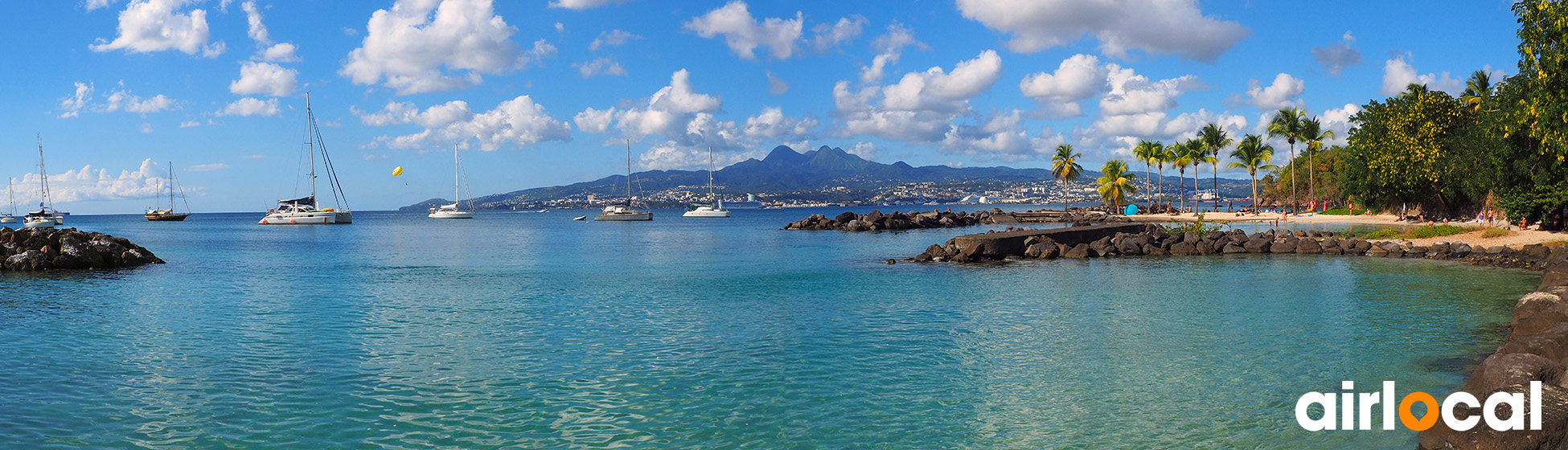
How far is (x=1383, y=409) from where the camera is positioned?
35.1ft

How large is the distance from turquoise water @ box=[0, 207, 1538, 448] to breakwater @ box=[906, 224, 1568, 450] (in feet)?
3.16

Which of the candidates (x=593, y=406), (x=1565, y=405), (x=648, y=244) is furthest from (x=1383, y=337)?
(x=648, y=244)

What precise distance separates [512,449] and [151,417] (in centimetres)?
507

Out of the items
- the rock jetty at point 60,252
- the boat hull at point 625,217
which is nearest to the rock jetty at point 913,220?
the boat hull at point 625,217

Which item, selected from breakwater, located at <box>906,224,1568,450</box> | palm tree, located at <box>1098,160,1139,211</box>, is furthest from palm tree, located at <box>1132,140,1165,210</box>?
breakwater, located at <box>906,224,1568,450</box>

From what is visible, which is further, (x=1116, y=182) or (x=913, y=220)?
(x=1116, y=182)

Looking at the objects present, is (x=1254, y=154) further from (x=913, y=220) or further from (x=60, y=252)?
(x=60, y=252)

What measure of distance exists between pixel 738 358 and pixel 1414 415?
30.0 feet

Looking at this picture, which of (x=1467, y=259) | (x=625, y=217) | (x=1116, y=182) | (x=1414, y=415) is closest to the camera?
(x=1414, y=415)

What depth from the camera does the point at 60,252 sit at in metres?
35.0

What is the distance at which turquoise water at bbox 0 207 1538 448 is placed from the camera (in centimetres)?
1011

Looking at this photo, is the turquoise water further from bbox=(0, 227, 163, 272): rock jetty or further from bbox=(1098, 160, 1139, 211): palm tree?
bbox=(1098, 160, 1139, 211): palm tree

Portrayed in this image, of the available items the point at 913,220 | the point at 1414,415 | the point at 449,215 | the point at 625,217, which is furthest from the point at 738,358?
the point at 449,215

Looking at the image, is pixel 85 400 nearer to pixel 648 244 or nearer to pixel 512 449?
pixel 512 449
